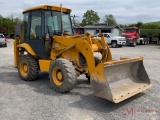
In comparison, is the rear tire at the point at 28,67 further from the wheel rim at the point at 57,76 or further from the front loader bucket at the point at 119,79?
the front loader bucket at the point at 119,79

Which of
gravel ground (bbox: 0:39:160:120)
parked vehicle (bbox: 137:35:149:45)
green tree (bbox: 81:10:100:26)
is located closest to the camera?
gravel ground (bbox: 0:39:160:120)

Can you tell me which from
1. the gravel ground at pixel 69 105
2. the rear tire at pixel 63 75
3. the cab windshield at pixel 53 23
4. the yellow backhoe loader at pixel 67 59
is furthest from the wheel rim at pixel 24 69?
the rear tire at pixel 63 75

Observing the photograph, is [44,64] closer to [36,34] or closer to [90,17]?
[36,34]

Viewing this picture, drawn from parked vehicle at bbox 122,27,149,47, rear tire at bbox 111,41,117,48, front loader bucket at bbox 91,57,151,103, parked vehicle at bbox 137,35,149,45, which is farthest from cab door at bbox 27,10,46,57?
parked vehicle at bbox 137,35,149,45

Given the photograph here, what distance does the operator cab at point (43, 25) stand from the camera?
305 inches

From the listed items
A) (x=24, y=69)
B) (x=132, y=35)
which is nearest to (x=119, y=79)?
(x=24, y=69)

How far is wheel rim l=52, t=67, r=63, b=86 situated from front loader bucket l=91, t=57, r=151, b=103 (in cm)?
129

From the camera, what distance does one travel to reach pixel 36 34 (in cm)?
812

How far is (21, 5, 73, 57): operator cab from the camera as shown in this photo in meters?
7.75

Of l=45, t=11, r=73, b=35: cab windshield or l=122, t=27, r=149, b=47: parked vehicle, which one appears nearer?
l=45, t=11, r=73, b=35: cab windshield

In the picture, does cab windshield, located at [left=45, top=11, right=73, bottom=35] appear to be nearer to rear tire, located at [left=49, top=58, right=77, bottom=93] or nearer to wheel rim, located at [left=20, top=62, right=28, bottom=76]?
rear tire, located at [left=49, top=58, right=77, bottom=93]

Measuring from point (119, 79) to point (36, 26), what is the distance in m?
3.38

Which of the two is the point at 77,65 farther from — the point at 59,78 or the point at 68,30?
Answer: the point at 68,30

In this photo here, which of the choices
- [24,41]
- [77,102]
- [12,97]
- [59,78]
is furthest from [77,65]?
[24,41]
